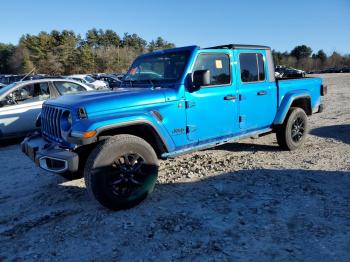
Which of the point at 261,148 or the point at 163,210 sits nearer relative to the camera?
the point at 163,210

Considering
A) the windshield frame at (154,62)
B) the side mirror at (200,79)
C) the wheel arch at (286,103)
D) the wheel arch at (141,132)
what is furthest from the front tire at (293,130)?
the wheel arch at (141,132)

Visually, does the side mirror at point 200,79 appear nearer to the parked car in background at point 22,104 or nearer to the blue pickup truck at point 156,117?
the blue pickup truck at point 156,117

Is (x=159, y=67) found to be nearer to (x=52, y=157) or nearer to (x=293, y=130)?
(x=52, y=157)

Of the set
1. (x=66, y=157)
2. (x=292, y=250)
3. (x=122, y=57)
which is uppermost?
(x=122, y=57)

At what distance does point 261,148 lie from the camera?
22.4ft

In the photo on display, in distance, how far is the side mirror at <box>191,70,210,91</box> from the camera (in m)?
4.42

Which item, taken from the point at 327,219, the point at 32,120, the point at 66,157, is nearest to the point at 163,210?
the point at 66,157

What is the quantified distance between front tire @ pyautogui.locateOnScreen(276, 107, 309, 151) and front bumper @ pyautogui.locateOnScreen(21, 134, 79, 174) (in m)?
4.09

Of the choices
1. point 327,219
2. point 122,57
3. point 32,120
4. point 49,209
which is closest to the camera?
point 327,219

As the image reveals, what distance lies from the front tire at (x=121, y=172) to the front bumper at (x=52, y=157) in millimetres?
189

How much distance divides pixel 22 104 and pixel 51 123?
4420 millimetres

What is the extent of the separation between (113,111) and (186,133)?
117cm

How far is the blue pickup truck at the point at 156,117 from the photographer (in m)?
3.89

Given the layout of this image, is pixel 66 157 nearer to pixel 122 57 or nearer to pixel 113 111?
pixel 113 111
